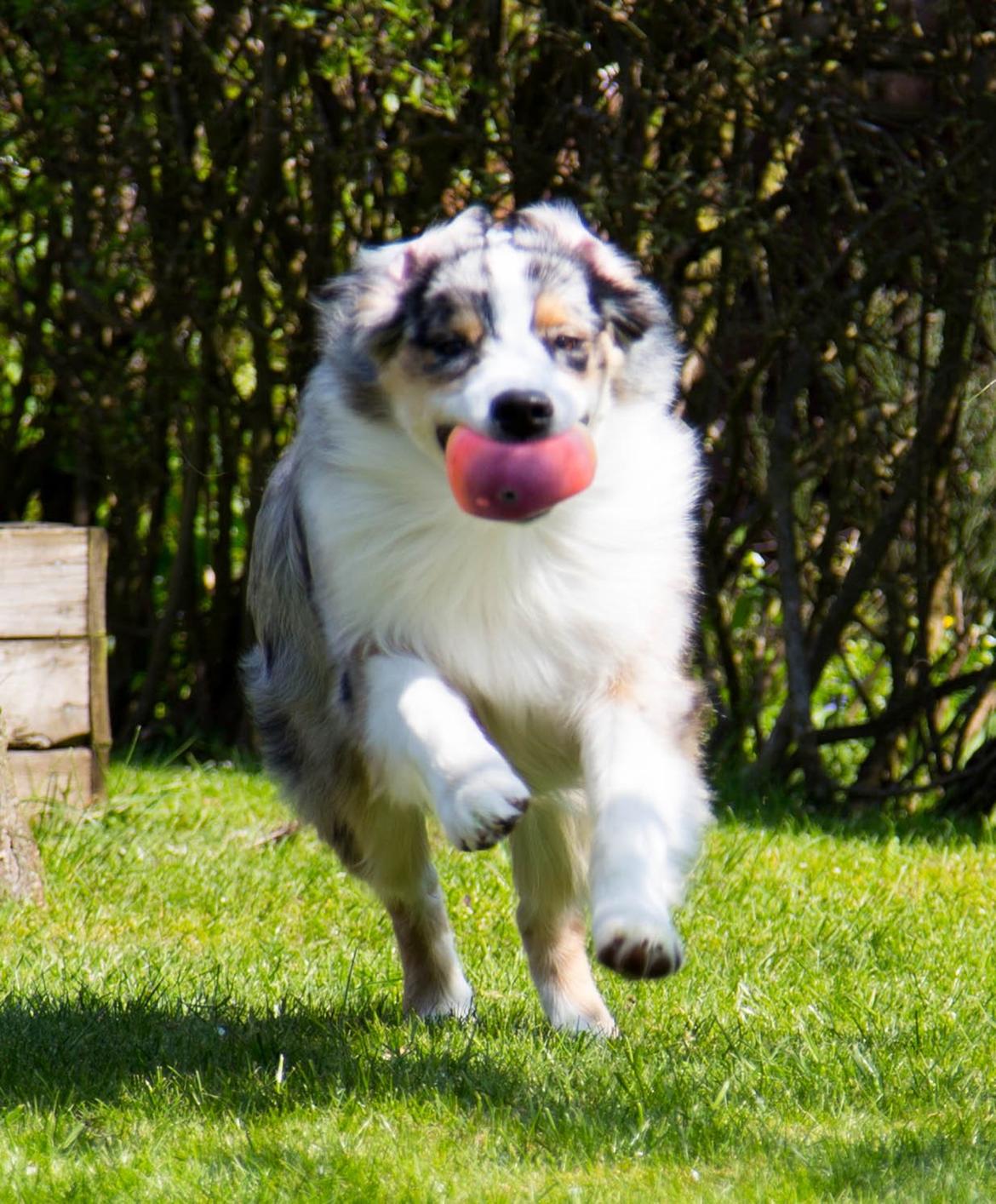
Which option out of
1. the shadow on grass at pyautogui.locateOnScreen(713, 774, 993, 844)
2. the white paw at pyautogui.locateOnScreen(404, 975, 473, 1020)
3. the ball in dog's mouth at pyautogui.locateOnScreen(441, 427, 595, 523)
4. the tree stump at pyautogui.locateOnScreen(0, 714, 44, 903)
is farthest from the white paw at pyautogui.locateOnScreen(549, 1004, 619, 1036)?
the shadow on grass at pyautogui.locateOnScreen(713, 774, 993, 844)

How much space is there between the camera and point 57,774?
5973 mm

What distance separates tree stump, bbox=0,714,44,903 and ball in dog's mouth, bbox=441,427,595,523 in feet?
6.43

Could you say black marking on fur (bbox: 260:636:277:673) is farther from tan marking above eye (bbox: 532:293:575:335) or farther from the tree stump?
tan marking above eye (bbox: 532:293:575:335)

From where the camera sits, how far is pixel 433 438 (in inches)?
134

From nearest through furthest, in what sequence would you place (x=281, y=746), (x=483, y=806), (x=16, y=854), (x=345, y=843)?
(x=483, y=806) < (x=345, y=843) < (x=281, y=746) < (x=16, y=854)

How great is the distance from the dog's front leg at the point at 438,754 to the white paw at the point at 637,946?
0.80 feet

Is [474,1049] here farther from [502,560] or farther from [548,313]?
[548,313]

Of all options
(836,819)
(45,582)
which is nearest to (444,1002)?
(45,582)

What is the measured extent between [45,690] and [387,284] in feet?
9.64

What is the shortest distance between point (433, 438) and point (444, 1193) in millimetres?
1417

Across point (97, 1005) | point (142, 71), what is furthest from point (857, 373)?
point (97, 1005)

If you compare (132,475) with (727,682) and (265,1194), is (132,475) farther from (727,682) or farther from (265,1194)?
(265,1194)

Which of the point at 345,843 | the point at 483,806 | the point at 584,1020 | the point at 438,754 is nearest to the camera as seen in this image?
the point at 483,806

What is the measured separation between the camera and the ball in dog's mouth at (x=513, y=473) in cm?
316
